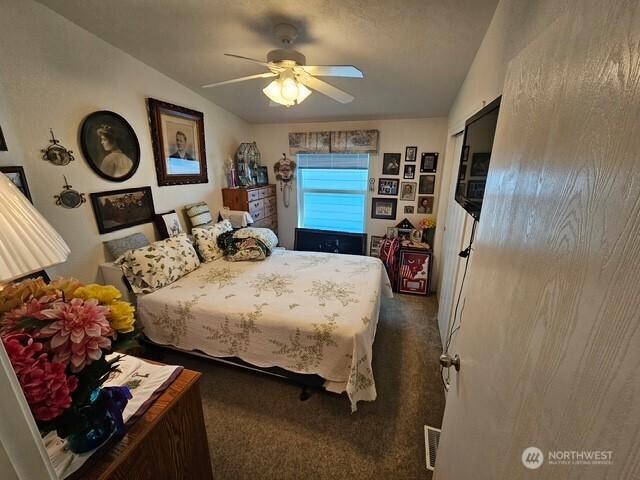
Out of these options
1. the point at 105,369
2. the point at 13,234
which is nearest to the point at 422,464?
the point at 105,369

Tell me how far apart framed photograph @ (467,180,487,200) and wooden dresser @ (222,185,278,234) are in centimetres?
266

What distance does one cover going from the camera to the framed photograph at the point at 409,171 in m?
3.52

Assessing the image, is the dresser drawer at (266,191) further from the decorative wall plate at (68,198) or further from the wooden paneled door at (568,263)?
the wooden paneled door at (568,263)

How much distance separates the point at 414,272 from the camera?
332 cm

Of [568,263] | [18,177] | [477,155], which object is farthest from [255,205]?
[568,263]

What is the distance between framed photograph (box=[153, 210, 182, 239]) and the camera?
2637 millimetres

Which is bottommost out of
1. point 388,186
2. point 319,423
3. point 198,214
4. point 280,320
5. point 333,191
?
point 319,423

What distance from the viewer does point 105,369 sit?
0.69 meters

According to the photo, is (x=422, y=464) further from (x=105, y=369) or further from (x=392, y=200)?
(x=392, y=200)

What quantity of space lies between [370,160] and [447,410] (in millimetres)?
3198

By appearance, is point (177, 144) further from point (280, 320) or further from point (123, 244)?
point (280, 320)

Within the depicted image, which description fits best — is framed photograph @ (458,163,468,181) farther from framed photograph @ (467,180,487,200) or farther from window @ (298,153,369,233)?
window @ (298,153,369,233)

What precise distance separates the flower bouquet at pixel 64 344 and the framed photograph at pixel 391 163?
11.2ft

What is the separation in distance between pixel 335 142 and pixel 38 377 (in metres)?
3.59
